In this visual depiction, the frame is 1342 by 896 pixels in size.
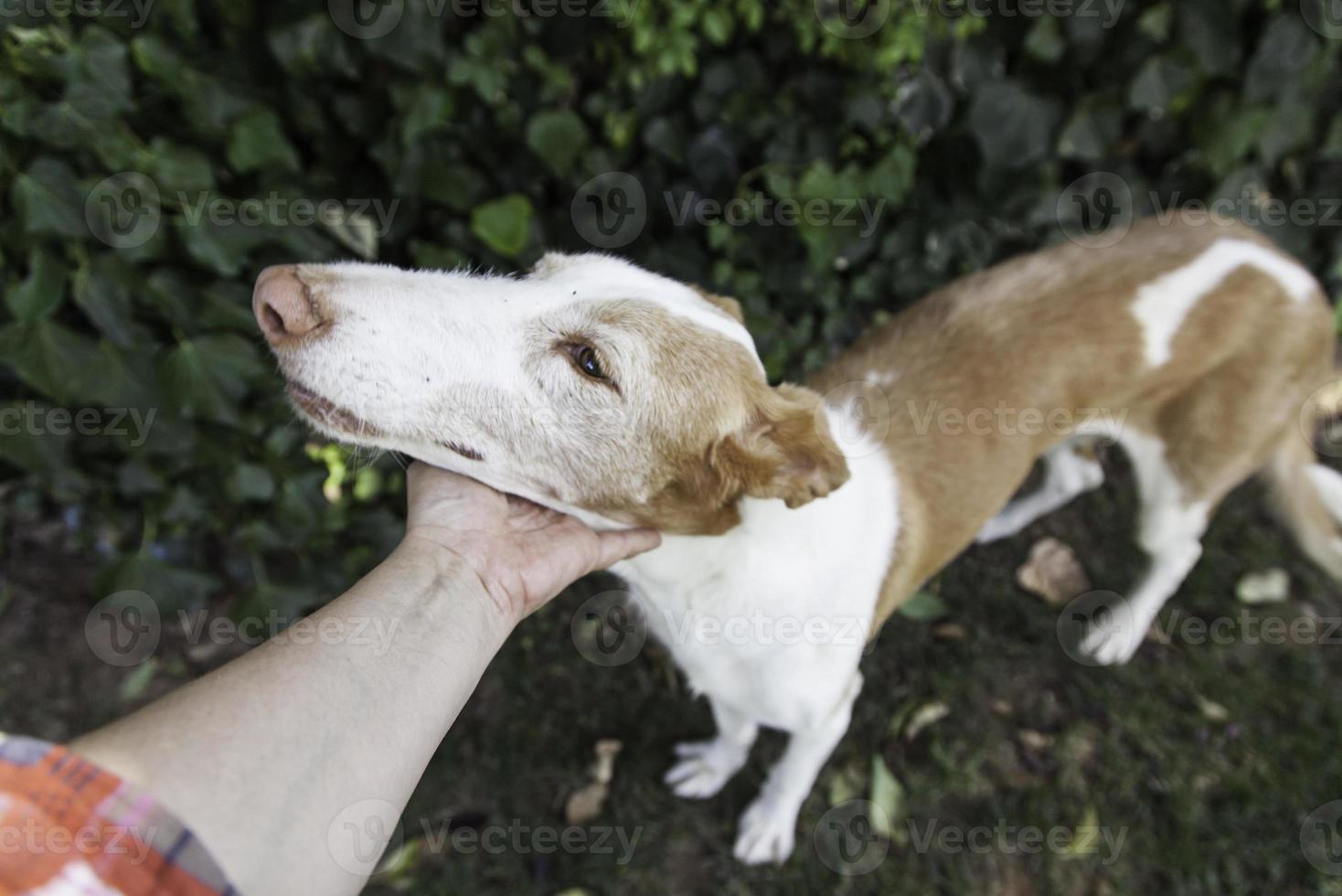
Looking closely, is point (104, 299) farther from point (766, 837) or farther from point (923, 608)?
point (923, 608)

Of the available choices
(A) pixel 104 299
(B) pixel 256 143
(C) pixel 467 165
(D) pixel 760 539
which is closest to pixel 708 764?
(D) pixel 760 539

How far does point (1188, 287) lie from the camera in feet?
8.91

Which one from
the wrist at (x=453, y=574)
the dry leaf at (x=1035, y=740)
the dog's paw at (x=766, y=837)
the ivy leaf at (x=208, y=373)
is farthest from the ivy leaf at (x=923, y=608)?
the ivy leaf at (x=208, y=373)

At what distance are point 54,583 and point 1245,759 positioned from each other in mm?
5344

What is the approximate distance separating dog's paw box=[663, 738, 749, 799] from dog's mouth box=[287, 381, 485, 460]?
6.49 ft

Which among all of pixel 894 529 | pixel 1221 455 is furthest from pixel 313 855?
pixel 1221 455

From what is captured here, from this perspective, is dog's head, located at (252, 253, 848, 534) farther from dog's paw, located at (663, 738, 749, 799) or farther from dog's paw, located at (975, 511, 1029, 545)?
dog's paw, located at (975, 511, 1029, 545)

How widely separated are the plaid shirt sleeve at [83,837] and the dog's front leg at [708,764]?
2.20 m

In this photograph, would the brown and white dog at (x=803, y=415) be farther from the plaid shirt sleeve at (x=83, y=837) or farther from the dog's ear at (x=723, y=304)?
the plaid shirt sleeve at (x=83, y=837)

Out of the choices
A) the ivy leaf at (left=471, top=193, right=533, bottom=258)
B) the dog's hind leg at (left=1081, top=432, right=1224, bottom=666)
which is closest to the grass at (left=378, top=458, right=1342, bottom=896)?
the dog's hind leg at (left=1081, top=432, right=1224, bottom=666)

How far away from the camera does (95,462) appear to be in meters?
2.98

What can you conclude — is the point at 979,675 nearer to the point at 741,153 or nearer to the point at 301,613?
the point at 741,153

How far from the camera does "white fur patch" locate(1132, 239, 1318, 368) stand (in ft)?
8.80

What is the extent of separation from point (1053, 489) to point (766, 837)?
2.24 meters
